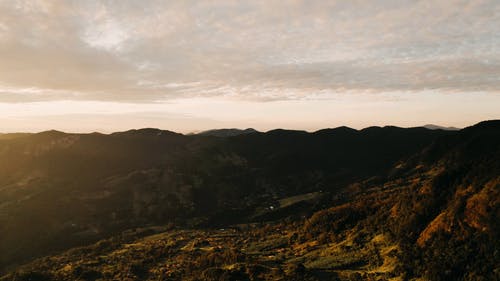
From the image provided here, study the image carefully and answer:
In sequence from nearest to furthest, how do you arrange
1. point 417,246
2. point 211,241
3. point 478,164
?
1. point 417,246
2. point 478,164
3. point 211,241

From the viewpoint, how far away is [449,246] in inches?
4104

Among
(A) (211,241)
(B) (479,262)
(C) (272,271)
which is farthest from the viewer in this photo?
(A) (211,241)

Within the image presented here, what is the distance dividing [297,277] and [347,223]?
5535 centimetres

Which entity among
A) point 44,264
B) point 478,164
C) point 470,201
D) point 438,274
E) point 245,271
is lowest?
point 44,264

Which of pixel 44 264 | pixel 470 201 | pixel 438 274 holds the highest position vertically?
pixel 470 201

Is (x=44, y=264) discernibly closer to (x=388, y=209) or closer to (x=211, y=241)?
(x=211, y=241)

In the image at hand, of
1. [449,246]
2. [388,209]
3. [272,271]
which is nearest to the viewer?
[449,246]

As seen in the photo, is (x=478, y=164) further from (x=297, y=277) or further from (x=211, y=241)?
(x=211, y=241)

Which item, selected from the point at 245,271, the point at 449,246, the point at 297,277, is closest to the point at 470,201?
the point at 449,246

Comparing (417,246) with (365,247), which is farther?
(365,247)

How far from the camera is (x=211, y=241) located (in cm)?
19662

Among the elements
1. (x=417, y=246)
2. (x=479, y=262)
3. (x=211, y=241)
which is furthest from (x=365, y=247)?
(x=211, y=241)

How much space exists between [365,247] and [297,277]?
29876 mm

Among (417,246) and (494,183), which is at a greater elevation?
(494,183)
